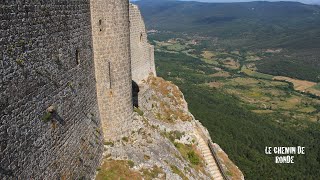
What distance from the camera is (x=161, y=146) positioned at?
27.6 meters

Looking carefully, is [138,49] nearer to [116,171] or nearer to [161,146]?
[161,146]

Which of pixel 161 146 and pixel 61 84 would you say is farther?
pixel 161 146

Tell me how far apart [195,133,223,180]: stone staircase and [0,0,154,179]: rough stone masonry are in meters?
11.3

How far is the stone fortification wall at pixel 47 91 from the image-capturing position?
41.3 feet

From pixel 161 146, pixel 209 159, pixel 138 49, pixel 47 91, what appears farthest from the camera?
pixel 138 49

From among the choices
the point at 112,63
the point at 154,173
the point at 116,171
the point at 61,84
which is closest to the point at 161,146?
the point at 154,173

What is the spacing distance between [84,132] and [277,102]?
184m

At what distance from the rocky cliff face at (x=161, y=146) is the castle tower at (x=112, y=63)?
56.3 inches

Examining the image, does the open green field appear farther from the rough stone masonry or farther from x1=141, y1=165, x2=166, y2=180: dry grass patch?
the rough stone masonry

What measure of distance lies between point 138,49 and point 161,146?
46.6 ft

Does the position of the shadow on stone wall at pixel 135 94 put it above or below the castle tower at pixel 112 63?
below

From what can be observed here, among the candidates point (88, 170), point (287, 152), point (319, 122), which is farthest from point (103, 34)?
point (319, 122)

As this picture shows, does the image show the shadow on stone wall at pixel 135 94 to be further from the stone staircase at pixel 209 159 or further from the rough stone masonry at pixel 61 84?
the rough stone masonry at pixel 61 84

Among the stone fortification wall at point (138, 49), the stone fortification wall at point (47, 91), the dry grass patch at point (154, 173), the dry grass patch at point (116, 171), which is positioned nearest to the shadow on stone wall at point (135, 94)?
the stone fortification wall at point (138, 49)
